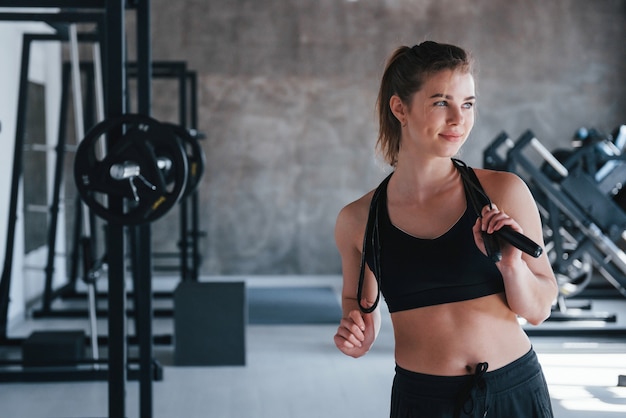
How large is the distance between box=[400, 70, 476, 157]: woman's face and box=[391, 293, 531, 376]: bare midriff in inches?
12.5

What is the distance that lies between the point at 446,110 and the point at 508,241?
1.08 feet

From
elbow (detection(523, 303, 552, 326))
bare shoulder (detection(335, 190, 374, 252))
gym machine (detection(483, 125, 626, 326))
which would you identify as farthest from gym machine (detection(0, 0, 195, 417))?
gym machine (detection(483, 125, 626, 326))

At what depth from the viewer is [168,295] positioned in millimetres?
7223

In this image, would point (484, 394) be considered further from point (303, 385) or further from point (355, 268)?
point (303, 385)

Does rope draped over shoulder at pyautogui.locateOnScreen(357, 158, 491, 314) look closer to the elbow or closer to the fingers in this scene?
the fingers

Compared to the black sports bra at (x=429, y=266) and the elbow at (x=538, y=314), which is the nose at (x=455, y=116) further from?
the elbow at (x=538, y=314)

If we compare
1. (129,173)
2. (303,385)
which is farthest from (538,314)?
(303,385)

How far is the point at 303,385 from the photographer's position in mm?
4695

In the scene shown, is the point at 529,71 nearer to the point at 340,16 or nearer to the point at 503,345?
the point at 340,16

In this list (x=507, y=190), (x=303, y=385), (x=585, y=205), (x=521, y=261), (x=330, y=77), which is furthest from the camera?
(x=330, y=77)

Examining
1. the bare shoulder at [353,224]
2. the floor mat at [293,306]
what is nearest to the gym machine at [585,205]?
the floor mat at [293,306]

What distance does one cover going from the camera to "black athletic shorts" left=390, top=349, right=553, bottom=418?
5.32 ft

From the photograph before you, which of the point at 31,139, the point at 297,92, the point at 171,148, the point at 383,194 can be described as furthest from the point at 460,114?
the point at 297,92

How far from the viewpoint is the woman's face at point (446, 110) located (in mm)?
1612
